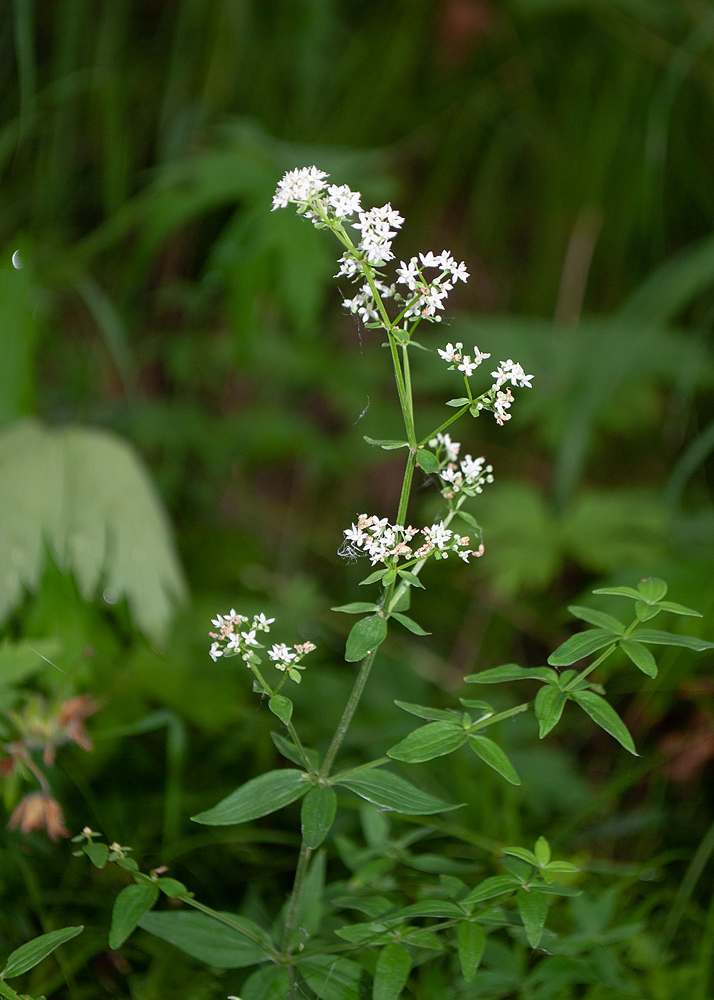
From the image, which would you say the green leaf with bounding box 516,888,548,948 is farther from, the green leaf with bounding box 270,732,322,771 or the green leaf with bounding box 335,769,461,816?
the green leaf with bounding box 270,732,322,771

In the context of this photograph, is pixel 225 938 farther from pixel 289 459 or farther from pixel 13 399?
pixel 289 459

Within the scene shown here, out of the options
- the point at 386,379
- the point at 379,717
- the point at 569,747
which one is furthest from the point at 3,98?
the point at 569,747

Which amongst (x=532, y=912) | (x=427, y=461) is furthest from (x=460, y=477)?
(x=532, y=912)

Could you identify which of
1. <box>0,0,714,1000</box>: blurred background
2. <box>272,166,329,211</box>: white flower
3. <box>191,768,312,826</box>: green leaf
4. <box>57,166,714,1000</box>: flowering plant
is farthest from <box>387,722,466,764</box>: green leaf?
<box>272,166,329,211</box>: white flower

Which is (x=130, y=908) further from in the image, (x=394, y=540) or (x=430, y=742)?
(x=394, y=540)

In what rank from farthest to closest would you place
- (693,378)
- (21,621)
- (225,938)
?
(693,378) → (21,621) → (225,938)

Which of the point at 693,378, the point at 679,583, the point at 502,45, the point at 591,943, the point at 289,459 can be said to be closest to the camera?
the point at 591,943

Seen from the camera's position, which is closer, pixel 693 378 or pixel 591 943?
pixel 591 943
